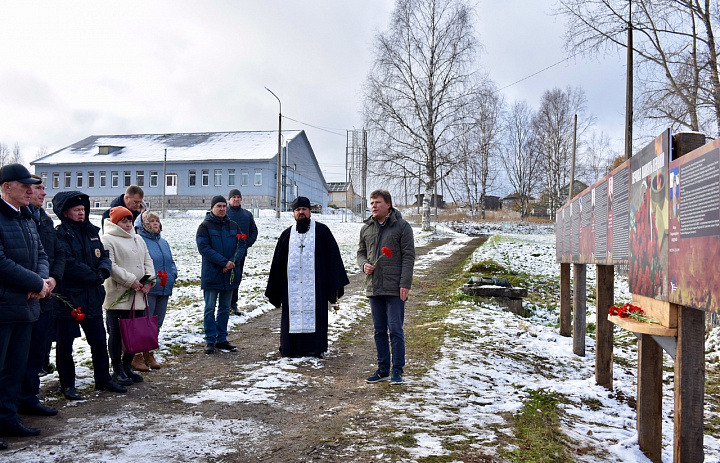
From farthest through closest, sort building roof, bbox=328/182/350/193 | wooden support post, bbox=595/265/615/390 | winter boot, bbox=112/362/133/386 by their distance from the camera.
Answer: building roof, bbox=328/182/350/193 → wooden support post, bbox=595/265/615/390 → winter boot, bbox=112/362/133/386

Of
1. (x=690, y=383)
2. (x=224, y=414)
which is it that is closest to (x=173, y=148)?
(x=224, y=414)

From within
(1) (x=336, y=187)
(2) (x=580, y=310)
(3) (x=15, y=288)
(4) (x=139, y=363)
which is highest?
(1) (x=336, y=187)

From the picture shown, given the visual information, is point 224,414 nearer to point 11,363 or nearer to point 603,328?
point 11,363

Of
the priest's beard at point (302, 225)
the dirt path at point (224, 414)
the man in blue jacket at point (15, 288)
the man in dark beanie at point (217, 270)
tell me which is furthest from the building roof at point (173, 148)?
the man in blue jacket at point (15, 288)

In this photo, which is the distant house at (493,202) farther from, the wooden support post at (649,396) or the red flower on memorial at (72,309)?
the red flower on memorial at (72,309)

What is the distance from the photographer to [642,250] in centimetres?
429

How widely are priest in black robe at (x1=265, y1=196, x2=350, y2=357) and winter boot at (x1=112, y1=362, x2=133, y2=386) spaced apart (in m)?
1.96

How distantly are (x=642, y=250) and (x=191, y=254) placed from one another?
1799 cm

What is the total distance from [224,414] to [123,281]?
200 centimetres

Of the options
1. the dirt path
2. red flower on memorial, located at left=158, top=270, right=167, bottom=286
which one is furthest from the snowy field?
red flower on memorial, located at left=158, top=270, right=167, bottom=286

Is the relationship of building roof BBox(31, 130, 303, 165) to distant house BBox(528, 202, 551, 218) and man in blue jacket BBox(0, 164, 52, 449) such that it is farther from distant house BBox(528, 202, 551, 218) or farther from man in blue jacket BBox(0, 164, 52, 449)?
man in blue jacket BBox(0, 164, 52, 449)

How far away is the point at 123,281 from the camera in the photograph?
5.89 metres

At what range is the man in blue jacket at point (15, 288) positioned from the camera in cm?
420

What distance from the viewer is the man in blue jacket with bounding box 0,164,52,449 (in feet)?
13.8
